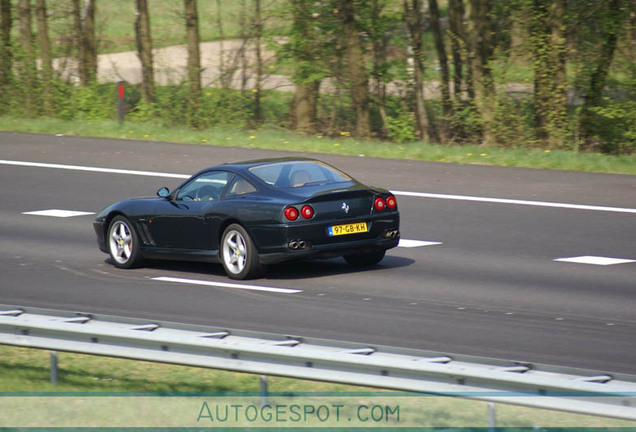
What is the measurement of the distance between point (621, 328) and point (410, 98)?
21017 mm

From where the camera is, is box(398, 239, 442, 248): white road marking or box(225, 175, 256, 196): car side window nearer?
box(225, 175, 256, 196): car side window

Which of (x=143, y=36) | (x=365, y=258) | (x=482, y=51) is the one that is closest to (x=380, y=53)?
(x=482, y=51)

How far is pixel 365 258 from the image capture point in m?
13.1

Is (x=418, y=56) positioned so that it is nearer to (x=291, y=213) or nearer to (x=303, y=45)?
(x=303, y=45)

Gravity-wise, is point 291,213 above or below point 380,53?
below

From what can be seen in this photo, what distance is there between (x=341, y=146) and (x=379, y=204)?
10912mm

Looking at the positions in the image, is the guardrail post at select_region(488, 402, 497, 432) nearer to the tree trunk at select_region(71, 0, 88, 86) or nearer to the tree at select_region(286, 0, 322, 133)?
the tree at select_region(286, 0, 322, 133)

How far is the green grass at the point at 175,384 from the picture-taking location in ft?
20.4

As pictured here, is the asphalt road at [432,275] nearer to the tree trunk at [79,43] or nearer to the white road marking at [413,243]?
the white road marking at [413,243]

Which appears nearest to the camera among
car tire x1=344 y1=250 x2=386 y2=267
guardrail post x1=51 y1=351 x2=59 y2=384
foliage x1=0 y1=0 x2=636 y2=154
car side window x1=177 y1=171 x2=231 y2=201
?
guardrail post x1=51 y1=351 x2=59 y2=384

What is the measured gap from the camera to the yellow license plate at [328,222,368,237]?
11.9m

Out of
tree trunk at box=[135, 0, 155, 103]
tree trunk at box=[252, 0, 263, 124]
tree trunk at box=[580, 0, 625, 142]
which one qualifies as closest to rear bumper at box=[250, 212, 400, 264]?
tree trunk at box=[580, 0, 625, 142]

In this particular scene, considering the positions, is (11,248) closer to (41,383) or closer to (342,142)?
(41,383)

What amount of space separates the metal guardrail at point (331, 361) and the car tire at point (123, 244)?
5039 mm
